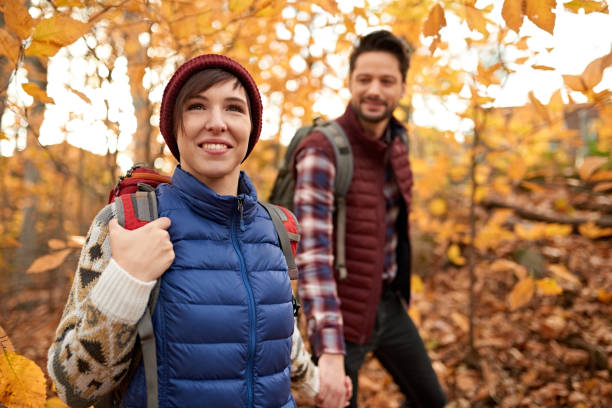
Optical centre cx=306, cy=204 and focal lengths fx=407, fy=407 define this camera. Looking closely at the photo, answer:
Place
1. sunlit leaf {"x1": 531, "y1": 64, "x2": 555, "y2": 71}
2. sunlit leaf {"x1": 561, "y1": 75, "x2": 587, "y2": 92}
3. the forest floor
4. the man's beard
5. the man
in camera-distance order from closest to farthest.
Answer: sunlit leaf {"x1": 561, "y1": 75, "x2": 587, "y2": 92} → sunlit leaf {"x1": 531, "y1": 64, "x2": 555, "y2": 71} → the man → the man's beard → the forest floor

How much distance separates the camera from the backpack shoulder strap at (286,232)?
151cm

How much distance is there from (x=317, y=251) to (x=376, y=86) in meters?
1.04

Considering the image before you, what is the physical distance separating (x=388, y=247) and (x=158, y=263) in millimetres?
1597

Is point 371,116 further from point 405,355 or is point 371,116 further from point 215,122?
point 405,355

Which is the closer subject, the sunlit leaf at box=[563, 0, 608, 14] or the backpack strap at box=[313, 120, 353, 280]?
the sunlit leaf at box=[563, 0, 608, 14]

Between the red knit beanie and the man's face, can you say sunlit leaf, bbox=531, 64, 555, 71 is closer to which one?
the man's face

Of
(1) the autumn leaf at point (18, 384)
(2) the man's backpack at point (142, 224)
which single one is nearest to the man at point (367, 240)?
(2) the man's backpack at point (142, 224)

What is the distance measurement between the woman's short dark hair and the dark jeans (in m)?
1.61

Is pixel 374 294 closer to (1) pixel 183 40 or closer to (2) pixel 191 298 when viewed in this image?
(2) pixel 191 298

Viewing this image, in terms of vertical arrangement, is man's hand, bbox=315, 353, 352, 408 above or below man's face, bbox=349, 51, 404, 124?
below

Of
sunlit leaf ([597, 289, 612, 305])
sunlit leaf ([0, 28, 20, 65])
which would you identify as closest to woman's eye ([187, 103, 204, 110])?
sunlit leaf ([0, 28, 20, 65])

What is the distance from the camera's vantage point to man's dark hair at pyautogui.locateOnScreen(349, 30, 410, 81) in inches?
93.9

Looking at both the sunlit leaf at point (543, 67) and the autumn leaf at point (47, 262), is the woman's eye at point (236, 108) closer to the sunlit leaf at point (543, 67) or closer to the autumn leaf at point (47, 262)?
the autumn leaf at point (47, 262)

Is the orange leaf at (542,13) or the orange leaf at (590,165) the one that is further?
the orange leaf at (590,165)
